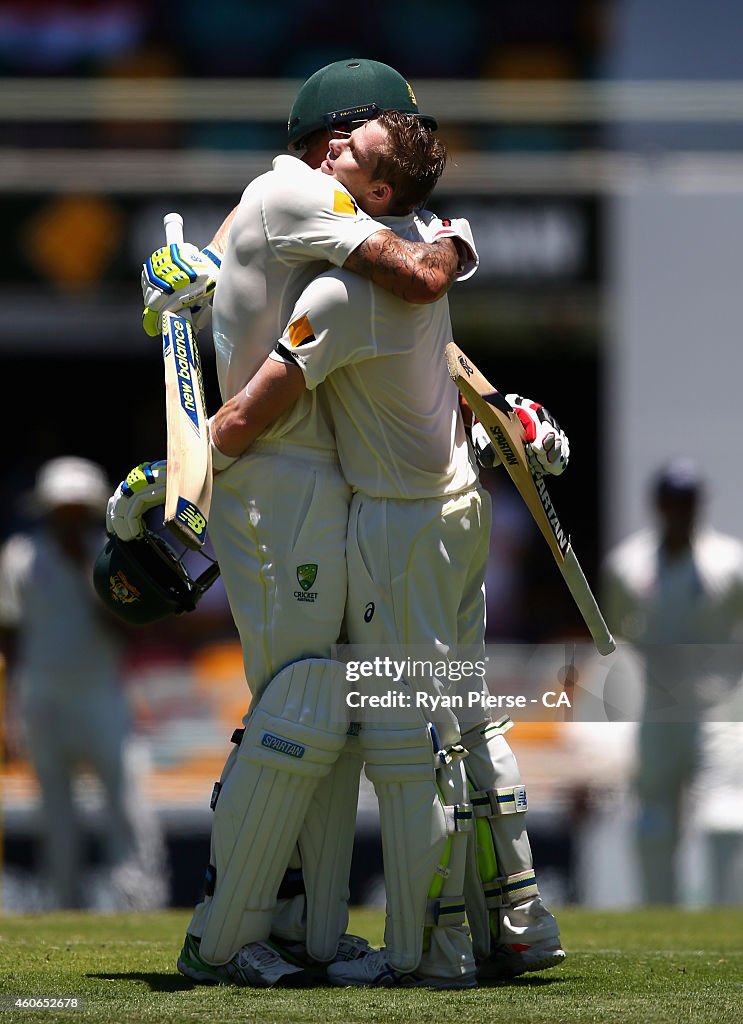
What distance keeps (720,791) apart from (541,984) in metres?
3.97

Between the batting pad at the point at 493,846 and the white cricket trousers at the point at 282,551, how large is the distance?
43 centimetres

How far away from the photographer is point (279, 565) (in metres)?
3.54

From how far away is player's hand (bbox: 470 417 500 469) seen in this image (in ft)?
12.3

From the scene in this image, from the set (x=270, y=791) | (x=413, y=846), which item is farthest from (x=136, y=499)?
(x=413, y=846)

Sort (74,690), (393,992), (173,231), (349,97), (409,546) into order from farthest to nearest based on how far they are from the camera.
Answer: (74,690), (173,231), (349,97), (409,546), (393,992)

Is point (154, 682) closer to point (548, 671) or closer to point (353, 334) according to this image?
point (548, 671)

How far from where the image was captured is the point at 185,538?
339 centimetres

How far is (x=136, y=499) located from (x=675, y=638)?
423 centimetres

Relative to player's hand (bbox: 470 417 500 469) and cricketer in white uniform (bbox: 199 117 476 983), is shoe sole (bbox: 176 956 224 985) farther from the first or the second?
player's hand (bbox: 470 417 500 469)

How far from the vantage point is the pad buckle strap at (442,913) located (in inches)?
138

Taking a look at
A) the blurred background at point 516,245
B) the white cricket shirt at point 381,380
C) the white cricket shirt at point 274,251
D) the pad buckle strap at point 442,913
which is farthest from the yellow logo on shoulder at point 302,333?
the blurred background at point 516,245

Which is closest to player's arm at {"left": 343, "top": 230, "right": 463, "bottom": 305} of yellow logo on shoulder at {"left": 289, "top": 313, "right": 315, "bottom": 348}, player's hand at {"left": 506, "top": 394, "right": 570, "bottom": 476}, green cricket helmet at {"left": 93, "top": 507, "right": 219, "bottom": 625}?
yellow logo on shoulder at {"left": 289, "top": 313, "right": 315, "bottom": 348}

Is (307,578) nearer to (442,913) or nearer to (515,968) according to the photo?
(442,913)

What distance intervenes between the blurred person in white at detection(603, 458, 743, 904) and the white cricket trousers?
3866 millimetres
